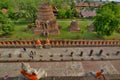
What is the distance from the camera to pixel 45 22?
2966cm

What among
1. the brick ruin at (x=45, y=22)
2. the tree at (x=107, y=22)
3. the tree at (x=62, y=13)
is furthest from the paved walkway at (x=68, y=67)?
the tree at (x=62, y=13)

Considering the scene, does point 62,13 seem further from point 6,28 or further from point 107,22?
point 107,22

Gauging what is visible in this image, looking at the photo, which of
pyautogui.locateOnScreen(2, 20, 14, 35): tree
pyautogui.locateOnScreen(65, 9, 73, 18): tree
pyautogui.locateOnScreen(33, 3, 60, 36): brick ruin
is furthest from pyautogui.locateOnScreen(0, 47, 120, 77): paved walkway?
pyautogui.locateOnScreen(65, 9, 73, 18): tree

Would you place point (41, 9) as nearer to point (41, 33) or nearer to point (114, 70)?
point (41, 33)

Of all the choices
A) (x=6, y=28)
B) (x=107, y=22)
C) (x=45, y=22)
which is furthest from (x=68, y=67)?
(x=6, y=28)

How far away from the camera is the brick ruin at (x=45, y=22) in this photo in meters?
29.8

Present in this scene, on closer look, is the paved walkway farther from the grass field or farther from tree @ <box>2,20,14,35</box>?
tree @ <box>2,20,14,35</box>

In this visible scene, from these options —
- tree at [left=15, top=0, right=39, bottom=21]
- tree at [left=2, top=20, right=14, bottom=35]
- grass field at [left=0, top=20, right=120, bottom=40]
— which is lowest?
grass field at [left=0, top=20, right=120, bottom=40]

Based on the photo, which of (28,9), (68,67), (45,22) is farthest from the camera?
(28,9)

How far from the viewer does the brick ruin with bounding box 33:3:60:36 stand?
97.6 ft

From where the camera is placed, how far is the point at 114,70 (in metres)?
15.8

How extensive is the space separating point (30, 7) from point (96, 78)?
30.5m

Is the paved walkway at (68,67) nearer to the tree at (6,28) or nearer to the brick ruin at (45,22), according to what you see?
the tree at (6,28)

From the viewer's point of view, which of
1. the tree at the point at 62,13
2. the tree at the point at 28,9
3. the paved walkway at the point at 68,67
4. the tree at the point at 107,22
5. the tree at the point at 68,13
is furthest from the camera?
the tree at the point at 68,13
